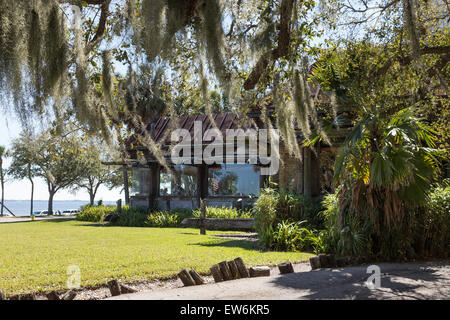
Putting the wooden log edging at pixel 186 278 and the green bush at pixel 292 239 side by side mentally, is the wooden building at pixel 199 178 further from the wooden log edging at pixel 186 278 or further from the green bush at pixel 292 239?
the wooden log edging at pixel 186 278

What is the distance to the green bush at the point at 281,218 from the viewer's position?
365 inches

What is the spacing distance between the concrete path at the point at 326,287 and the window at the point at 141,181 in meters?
16.7

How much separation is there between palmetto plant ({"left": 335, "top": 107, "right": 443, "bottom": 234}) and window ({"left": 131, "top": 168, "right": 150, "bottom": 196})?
15.8 metres

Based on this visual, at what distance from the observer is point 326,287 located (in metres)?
4.96

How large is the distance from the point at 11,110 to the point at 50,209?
3796 cm

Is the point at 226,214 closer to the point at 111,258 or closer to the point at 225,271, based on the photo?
the point at 111,258

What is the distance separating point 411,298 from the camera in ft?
14.2

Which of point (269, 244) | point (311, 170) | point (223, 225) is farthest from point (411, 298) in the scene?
point (311, 170)

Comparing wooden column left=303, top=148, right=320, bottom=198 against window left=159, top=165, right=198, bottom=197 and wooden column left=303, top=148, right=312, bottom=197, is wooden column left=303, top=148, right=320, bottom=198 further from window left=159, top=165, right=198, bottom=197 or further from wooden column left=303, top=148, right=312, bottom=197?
window left=159, top=165, right=198, bottom=197

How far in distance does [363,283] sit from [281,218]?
210 inches

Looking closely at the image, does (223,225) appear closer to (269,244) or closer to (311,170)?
(269,244)

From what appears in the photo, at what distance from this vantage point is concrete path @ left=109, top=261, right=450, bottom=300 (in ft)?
14.9

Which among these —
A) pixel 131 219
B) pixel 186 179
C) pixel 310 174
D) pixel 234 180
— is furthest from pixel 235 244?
pixel 186 179

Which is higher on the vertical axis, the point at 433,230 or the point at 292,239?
the point at 433,230
